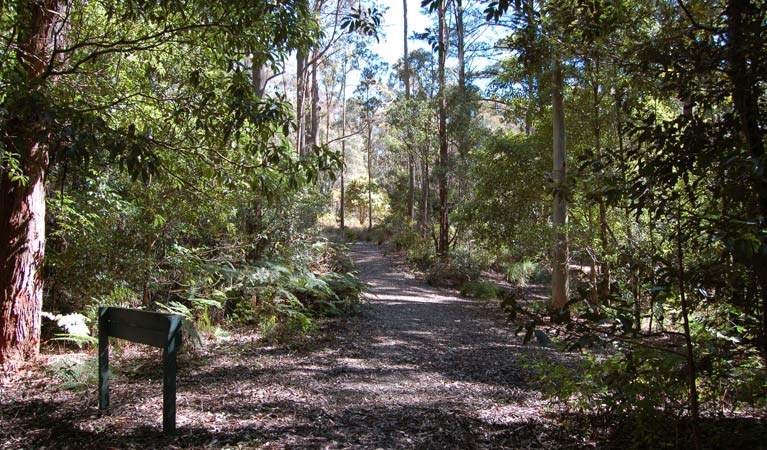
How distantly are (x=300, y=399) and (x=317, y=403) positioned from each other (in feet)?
0.64

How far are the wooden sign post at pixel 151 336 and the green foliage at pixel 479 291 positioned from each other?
1054 centimetres

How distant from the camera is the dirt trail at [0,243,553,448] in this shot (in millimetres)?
3535

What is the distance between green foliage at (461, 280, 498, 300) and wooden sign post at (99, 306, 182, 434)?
34.6 ft

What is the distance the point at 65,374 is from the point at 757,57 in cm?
600

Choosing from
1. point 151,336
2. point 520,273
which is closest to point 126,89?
point 151,336

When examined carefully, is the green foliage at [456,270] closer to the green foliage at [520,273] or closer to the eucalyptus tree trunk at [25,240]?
the green foliage at [520,273]

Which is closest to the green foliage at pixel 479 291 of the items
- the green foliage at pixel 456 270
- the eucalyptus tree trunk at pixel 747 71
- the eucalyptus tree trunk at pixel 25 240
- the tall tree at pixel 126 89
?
the green foliage at pixel 456 270

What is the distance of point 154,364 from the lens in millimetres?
5227

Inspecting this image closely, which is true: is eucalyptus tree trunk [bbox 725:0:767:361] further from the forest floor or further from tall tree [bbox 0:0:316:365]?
tall tree [bbox 0:0:316:365]

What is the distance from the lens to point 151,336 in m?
3.45

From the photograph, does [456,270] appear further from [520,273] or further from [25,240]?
[25,240]

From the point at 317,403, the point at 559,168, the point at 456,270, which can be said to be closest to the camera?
the point at 317,403

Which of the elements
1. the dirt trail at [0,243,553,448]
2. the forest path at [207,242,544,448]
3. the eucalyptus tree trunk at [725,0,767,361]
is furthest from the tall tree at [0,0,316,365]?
the eucalyptus tree trunk at [725,0,767,361]

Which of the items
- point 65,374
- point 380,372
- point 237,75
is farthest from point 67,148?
point 380,372
